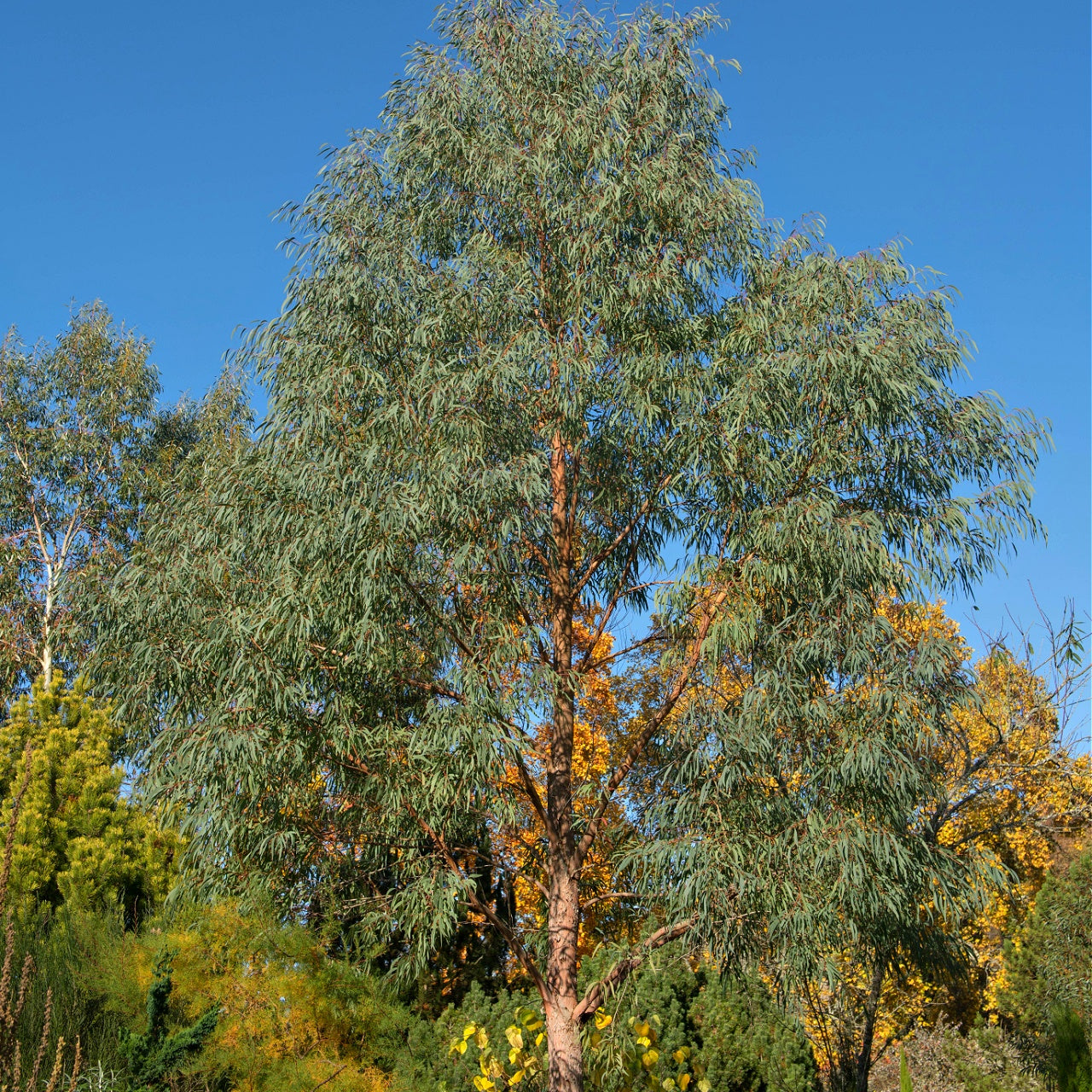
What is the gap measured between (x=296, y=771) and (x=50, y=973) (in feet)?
7.26

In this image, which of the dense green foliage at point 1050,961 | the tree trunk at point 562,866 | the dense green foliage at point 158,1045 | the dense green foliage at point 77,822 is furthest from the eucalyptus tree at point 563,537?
the dense green foliage at point 1050,961

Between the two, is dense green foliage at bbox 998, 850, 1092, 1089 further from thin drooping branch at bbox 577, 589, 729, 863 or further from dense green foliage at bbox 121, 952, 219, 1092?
dense green foliage at bbox 121, 952, 219, 1092

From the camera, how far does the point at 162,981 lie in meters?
6.21

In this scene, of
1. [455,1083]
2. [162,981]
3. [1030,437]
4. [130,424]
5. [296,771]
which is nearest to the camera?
[162,981]

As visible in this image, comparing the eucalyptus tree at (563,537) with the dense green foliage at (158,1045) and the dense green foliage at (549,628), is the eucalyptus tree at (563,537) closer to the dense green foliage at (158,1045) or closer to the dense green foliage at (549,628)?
the dense green foliage at (549,628)

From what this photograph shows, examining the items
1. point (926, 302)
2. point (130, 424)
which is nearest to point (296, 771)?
point (926, 302)

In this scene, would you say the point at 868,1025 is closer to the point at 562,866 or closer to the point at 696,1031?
the point at 696,1031

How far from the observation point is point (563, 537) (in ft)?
26.4

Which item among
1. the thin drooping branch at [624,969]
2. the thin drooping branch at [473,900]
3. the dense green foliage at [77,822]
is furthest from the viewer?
the dense green foliage at [77,822]

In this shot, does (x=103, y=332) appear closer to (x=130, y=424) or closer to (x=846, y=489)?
(x=130, y=424)

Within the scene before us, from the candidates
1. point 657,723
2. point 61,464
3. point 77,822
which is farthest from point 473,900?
point 61,464

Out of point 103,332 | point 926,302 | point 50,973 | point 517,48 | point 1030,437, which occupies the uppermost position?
point 103,332

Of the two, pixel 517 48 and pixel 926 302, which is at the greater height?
pixel 517 48

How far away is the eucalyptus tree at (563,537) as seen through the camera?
21.0ft
